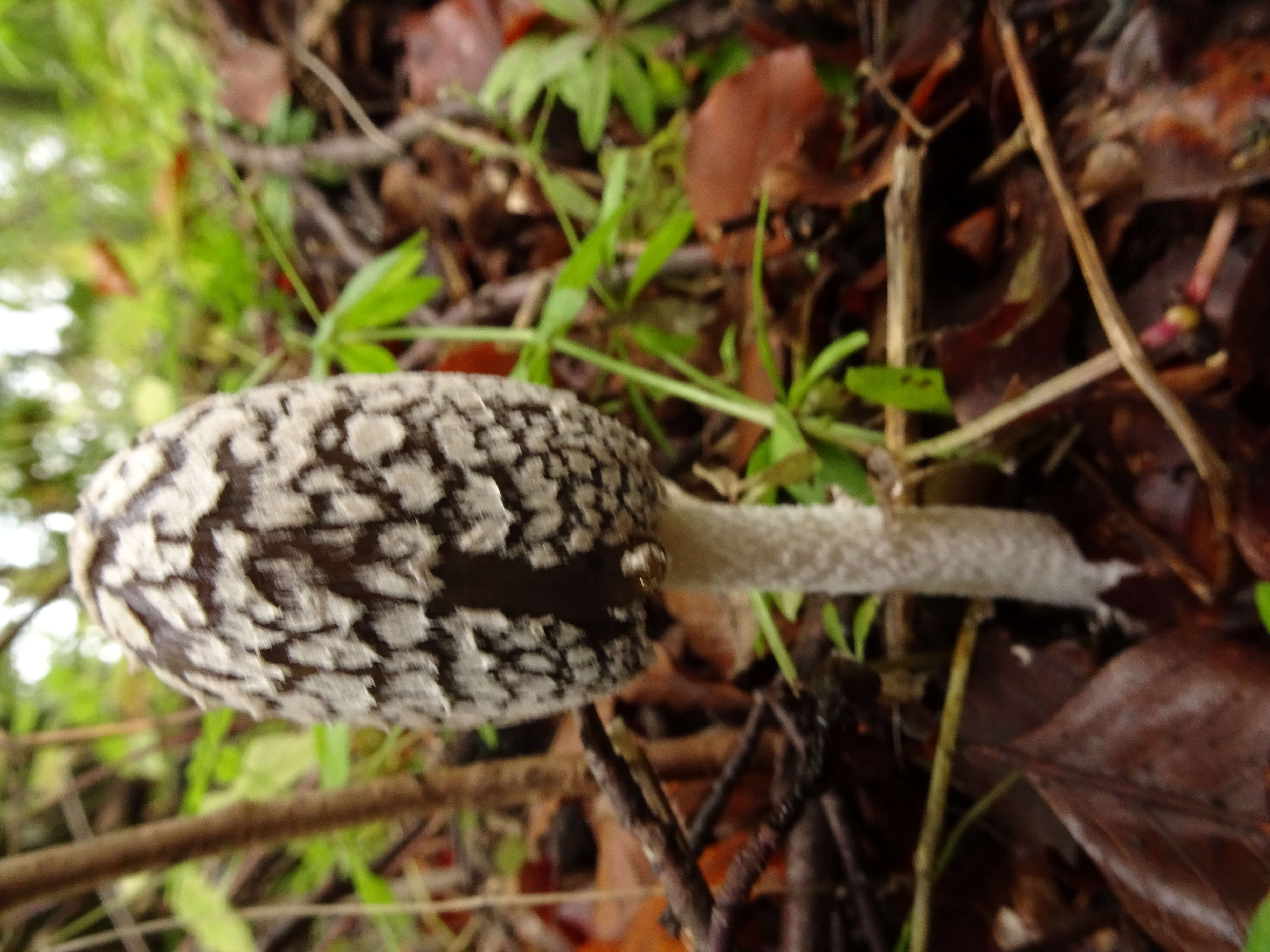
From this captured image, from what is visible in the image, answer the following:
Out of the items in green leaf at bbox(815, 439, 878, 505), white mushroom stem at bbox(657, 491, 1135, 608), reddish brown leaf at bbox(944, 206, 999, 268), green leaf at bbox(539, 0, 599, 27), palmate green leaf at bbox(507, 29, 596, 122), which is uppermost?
green leaf at bbox(539, 0, 599, 27)

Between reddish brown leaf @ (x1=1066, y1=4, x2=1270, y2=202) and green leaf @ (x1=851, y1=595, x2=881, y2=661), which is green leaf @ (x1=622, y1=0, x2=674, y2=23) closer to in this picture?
reddish brown leaf @ (x1=1066, y1=4, x2=1270, y2=202)

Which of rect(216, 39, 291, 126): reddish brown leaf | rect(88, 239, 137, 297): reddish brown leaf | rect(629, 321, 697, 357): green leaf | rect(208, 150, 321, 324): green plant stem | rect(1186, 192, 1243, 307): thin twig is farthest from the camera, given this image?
rect(88, 239, 137, 297): reddish brown leaf

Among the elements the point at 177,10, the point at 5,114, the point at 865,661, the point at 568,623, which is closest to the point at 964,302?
the point at 865,661

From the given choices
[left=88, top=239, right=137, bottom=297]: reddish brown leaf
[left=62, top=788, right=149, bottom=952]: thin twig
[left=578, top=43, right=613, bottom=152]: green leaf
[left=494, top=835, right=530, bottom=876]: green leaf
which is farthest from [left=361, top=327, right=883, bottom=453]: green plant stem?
[left=62, top=788, right=149, bottom=952]: thin twig

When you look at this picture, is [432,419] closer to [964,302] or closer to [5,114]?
[964,302]

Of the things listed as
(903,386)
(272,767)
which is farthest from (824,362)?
(272,767)

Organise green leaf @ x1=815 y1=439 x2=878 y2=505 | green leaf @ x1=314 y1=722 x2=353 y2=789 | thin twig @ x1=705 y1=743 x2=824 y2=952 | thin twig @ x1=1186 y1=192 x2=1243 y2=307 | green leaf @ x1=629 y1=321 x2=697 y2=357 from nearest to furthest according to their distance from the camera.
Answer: thin twig @ x1=705 y1=743 x2=824 y2=952
thin twig @ x1=1186 y1=192 x2=1243 y2=307
green leaf @ x1=815 y1=439 x2=878 y2=505
green leaf @ x1=314 y1=722 x2=353 y2=789
green leaf @ x1=629 y1=321 x2=697 y2=357

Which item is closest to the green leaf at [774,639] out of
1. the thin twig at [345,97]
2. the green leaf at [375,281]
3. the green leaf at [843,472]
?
the green leaf at [843,472]

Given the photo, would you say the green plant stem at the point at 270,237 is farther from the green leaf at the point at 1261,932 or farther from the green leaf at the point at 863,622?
the green leaf at the point at 1261,932
